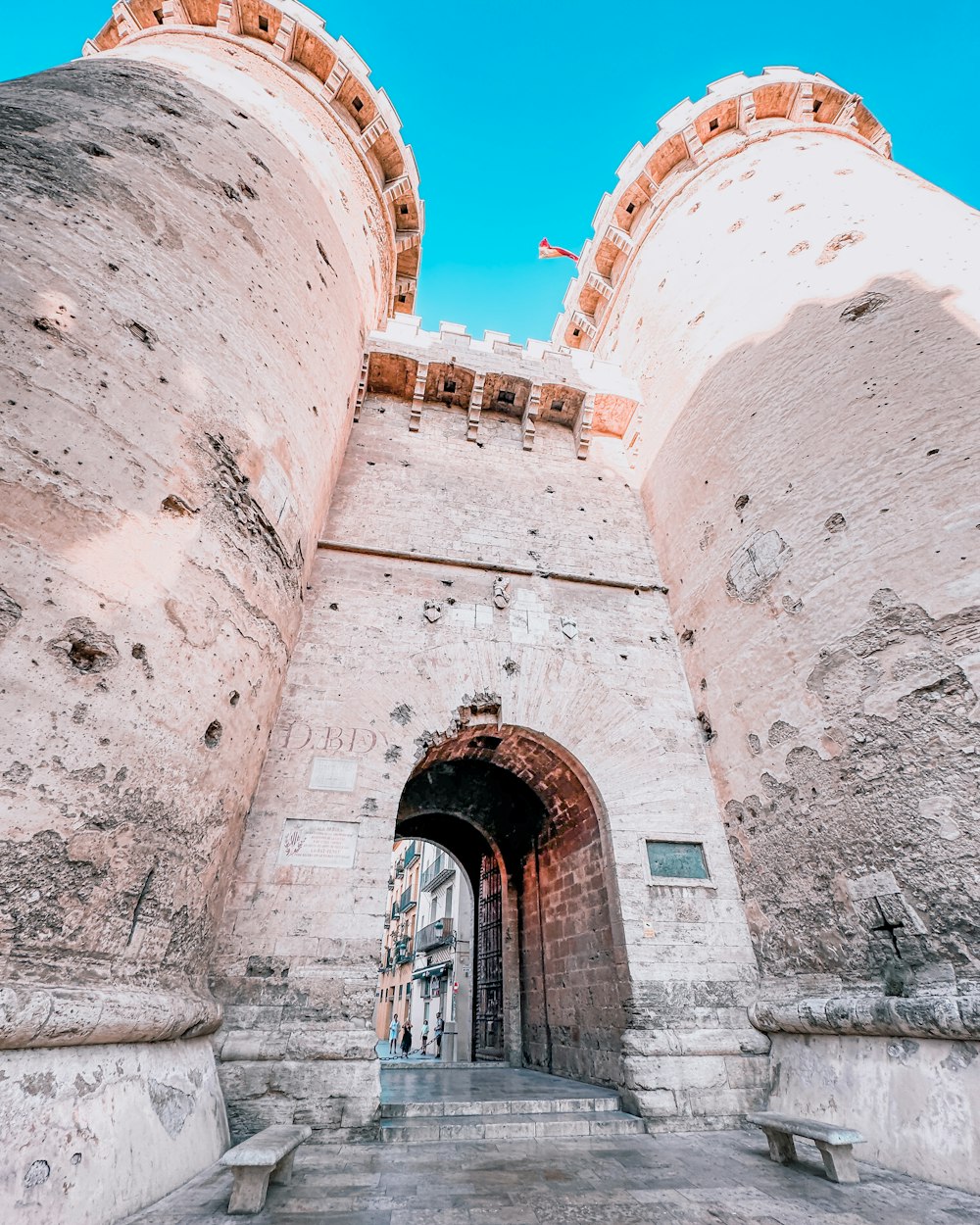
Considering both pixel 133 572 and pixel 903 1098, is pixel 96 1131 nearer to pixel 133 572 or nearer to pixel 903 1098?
pixel 133 572

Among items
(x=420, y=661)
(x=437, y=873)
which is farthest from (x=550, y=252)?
(x=437, y=873)

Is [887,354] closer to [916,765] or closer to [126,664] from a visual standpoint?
[916,765]

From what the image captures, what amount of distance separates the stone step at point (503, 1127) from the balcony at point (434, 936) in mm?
13822

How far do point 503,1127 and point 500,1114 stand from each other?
12.5 inches

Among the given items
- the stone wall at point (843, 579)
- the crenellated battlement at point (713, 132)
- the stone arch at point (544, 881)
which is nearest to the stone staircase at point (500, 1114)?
the stone arch at point (544, 881)

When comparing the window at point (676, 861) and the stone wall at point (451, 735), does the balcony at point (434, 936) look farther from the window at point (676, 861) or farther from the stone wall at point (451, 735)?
the window at point (676, 861)

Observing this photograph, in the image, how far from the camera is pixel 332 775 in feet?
16.8

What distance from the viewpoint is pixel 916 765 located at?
4.04 meters

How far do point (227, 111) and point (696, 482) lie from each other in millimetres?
6834

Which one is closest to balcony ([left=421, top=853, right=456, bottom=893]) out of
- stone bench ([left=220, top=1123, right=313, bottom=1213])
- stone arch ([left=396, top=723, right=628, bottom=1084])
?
stone arch ([left=396, top=723, right=628, bottom=1084])

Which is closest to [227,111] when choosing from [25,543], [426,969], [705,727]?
[25,543]

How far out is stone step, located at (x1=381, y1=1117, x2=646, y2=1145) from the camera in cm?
390

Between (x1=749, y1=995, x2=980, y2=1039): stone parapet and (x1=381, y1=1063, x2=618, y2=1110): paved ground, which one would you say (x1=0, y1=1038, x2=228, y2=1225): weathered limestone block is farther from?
(x1=749, y1=995, x2=980, y2=1039): stone parapet

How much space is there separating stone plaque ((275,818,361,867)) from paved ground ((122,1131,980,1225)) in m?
1.76
